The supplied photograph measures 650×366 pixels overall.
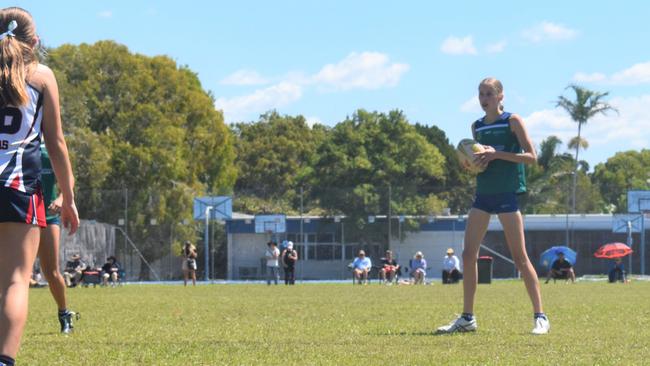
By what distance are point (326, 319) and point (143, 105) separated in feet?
155

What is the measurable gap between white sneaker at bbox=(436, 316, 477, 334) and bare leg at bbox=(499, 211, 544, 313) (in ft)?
1.86

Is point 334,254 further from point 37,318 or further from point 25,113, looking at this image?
point 25,113

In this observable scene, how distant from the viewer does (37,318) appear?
12.7 meters

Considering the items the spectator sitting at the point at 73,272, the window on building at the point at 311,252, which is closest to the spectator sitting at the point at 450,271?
the spectator sitting at the point at 73,272

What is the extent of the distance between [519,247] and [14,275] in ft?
17.6

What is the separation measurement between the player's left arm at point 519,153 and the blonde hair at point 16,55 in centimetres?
483

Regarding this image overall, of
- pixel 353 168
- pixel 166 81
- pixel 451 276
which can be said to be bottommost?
pixel 451 276

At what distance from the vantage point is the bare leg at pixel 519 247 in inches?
379

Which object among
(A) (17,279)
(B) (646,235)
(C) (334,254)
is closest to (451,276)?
(C) (334,254)

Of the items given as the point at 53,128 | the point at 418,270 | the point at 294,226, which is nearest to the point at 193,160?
the point at 294,226

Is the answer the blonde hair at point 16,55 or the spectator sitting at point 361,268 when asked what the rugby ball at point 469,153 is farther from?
the spectator sitting at point 361,268

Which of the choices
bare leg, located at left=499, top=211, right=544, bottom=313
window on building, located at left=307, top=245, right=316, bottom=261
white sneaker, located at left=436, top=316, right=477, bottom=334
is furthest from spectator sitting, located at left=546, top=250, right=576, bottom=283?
white sneaker, located at left=436, top=316, right=477, bottom=334

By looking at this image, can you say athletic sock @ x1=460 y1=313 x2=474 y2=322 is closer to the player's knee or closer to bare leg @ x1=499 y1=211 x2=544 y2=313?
bare leg @ x1=499 y1=211 x2=544 y2=313

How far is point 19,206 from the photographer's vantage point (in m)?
5.27
